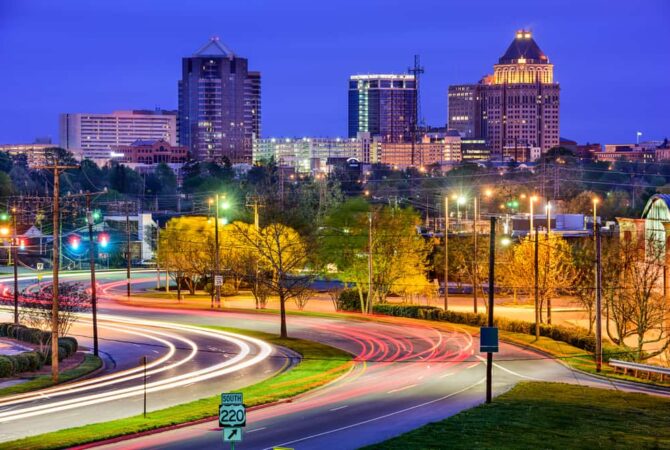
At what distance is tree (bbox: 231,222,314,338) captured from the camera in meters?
59.3

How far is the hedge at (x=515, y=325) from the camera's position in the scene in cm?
5266

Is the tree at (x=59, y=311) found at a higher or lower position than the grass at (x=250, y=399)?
higher

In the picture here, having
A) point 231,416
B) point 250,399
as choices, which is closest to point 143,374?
point 250,399

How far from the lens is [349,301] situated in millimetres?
78188

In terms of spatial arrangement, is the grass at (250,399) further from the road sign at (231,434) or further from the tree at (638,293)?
the tree at (638,293)

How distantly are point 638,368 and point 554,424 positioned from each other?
1608cm

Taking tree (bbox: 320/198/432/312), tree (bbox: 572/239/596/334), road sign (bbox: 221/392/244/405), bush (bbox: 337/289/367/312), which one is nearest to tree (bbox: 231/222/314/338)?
tree (bbox: 320/198/432/312)

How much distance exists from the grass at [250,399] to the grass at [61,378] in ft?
25.7

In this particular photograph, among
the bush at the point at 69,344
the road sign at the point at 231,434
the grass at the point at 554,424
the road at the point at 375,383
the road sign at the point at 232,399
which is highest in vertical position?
the road sign at the point at 232,399

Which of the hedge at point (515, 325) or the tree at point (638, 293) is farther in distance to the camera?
the hedge at point (515, 325)

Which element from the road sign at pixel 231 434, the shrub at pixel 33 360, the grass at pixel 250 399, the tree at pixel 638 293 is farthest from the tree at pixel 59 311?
the road sign at pixel 231 434

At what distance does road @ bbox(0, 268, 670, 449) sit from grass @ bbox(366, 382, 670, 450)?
1.88 metres

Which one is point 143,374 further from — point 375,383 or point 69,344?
point 375,383

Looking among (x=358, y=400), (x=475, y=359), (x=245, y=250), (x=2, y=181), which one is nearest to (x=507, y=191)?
(x=2, y=181)
